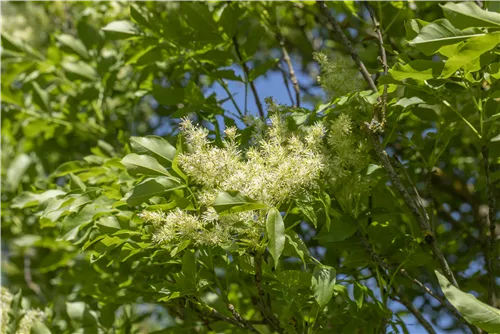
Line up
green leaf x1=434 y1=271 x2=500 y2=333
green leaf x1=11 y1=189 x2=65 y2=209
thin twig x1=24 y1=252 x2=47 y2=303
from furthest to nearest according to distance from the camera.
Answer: thin twig x1=24 y1=252 x2=47 y2=303, green leaf x1=11 y1=189 x2=65 y2=209, green leaf x1=434 y1=271 x2=500 y2=333

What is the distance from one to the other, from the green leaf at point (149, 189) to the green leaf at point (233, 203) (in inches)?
5.9

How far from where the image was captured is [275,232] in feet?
2.87

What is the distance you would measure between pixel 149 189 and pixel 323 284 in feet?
1.01

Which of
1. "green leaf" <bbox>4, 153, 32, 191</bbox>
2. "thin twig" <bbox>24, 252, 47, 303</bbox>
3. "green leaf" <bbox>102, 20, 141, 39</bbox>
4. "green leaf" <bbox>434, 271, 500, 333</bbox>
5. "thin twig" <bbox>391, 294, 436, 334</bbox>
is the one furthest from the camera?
"thin twig" <bbox>24, 252, 47, 303</bbox>

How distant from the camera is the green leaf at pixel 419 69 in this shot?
955 millimetres

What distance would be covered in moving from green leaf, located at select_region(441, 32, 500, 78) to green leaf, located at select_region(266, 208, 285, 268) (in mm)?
321

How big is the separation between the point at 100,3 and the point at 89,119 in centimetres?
47

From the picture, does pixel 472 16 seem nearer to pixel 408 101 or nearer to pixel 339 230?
pixel 408 101

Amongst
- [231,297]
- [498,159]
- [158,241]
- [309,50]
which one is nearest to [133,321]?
[231,297]

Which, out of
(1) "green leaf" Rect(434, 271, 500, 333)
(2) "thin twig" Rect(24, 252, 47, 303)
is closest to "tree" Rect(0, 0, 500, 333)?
(1) "green leaf" Rect(434, 271, 500, 333)

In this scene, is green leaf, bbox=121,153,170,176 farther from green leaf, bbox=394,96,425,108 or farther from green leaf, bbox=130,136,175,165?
green leaf, bbox=394,96,425,108

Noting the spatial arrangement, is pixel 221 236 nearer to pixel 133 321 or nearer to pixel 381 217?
pixel 381 217

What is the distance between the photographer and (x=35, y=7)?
9.09ft

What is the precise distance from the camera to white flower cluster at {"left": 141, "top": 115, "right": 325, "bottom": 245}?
90 cm
